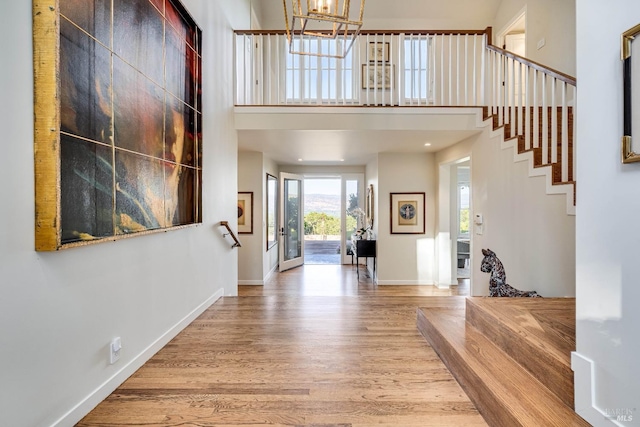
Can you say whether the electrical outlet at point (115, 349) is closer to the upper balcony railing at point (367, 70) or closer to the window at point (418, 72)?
the upper balcony railing at point (367, 70)

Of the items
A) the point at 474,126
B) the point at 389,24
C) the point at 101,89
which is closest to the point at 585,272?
the point at 101,89

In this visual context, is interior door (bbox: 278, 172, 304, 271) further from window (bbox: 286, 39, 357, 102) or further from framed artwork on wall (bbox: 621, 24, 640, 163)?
framed artwork on wall (bbox: 621, 24, 640, 163)

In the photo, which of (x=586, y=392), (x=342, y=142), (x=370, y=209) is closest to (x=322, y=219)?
(x=370, y=209)

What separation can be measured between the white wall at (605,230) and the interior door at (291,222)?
246 inches

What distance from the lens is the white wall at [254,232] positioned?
20.1 feet

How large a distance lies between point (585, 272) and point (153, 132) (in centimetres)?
257

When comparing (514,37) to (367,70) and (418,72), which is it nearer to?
(418,72)

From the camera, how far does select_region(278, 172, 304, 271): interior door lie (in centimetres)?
735

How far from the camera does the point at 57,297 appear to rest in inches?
60.1

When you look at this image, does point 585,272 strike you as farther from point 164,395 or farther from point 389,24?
point 389,24

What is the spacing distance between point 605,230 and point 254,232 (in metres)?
5.45

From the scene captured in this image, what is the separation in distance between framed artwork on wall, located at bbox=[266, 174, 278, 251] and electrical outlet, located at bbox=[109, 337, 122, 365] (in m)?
4.51

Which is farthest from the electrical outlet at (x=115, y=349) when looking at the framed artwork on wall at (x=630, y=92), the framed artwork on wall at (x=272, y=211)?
the framed artwork on wall at (x=272, y=211)

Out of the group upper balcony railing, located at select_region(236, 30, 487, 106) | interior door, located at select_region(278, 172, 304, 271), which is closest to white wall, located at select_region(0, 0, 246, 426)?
upper balcony railing, located at select_region(236, 30, 487, 106)
